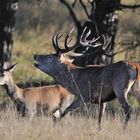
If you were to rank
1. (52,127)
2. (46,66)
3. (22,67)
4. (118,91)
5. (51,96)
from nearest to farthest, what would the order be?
1. (52,127)
2. (118,91)
3. (46,66)
4. (51,96)
5. (22,67)

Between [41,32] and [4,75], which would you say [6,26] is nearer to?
[4,75]

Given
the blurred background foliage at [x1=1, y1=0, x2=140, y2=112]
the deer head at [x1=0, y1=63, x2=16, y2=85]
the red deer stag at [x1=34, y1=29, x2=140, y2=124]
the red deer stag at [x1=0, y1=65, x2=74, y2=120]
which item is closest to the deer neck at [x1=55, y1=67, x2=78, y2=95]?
the red deer stag at [x1=34, y1=29, x2=140, y2=124]

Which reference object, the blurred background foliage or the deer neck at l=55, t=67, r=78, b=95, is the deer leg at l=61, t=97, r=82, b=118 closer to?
the deer neck at l=55, t=67, r=78, b=95

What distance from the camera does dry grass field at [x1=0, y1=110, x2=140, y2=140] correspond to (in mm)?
12742

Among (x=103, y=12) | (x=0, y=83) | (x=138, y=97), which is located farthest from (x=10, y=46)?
(x=138, y=97)

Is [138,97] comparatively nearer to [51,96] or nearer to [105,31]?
[51,96]

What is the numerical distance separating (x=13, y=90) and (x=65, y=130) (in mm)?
5325

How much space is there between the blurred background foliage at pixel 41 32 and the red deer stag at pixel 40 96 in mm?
3287

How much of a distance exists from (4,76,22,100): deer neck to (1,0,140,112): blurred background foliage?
3255 millimetres

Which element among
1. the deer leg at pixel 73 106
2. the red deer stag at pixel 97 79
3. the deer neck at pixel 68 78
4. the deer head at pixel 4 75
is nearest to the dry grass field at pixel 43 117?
the deer leg at pixel 73 106

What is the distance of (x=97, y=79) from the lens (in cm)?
1580

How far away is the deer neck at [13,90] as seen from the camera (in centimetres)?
1855

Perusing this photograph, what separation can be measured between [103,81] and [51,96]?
3125mm

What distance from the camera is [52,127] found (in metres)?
13.8
